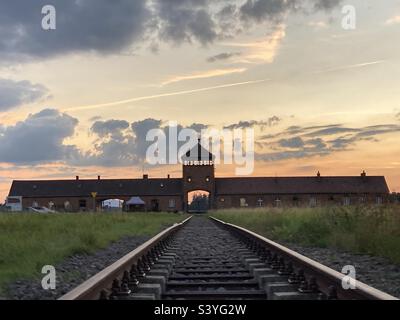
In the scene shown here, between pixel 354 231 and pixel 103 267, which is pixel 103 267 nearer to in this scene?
pixel 103 267

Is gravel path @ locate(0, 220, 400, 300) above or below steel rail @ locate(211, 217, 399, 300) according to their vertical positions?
below

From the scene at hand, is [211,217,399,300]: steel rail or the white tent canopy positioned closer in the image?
[211,217,399,300]: steel rail

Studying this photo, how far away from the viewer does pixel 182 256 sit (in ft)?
44.0

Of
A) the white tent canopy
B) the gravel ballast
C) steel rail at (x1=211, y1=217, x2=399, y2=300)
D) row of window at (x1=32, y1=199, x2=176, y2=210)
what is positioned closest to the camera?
steel rail at (x1=211, y1=217, x2=399, y2=300)

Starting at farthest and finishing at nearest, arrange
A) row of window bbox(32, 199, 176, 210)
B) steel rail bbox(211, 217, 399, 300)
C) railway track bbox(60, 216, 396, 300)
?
1. row of window bbox(32, 199, 176, 210)
2. railway track bbox(60, 216, 396, 300)
3. steel rail bbox(211, 217, 399, 300)

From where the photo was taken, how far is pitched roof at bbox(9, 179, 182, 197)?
101938 mm

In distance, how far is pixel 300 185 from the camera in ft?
336

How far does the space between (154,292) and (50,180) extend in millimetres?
104175

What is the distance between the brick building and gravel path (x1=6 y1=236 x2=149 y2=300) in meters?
85.5

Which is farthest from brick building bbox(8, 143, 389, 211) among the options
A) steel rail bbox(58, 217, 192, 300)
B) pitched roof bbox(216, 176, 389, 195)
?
steel rail bbox(58, 217, 192, 300)

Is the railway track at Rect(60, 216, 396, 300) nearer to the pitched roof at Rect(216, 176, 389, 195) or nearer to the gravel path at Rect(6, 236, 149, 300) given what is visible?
the gravel path at Rect(6, 236, 149, 300)
